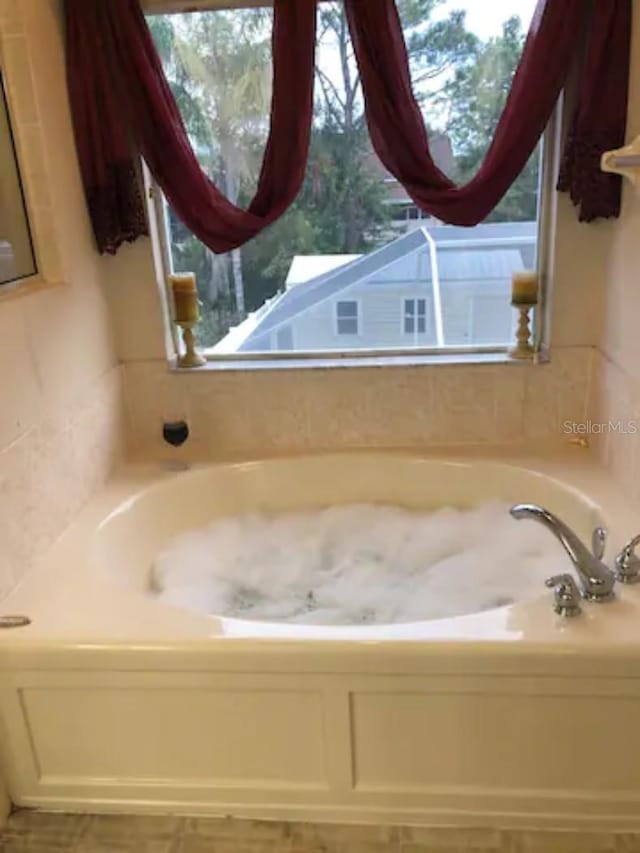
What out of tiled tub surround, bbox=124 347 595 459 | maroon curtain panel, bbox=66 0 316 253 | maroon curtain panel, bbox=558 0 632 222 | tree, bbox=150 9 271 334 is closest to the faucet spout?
tiled tub surround, bbox=124 347 595 459

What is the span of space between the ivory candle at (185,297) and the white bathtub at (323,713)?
1038mm

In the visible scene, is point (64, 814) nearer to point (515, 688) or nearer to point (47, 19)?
point (515, 688)

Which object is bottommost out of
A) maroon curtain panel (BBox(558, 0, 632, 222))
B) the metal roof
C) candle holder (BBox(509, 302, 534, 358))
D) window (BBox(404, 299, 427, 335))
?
candle holder (BBox(509, 302, 534, 358))

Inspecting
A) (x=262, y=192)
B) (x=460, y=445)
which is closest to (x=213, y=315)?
(x=262, y=192)

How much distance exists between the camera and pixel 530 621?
4.90 feet

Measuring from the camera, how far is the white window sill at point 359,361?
2374 millimetres

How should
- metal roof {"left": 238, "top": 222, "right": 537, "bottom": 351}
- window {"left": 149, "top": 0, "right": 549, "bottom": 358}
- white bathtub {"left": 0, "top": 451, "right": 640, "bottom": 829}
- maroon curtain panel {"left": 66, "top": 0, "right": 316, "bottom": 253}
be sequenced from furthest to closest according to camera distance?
metal roof {"left": 238, "top": 222, "right": 537, "bottom": 351}, window {"left": 149, "top": 0, "right": 549, "bottom": 358}, maroon curtain panel {"left": 66, "top": 0, "right": 316, "bottom": 253}, white bathtub {"left": 0, "top": 451, "right": 640, "bottom": 829}

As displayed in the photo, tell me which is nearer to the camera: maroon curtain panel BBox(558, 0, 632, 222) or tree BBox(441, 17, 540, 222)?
maroon curtain panel BBox(558, 0, 632, 222)

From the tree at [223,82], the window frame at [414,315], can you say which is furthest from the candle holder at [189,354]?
the window frame at [414,315]

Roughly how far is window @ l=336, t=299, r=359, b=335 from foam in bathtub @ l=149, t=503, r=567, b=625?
623mm

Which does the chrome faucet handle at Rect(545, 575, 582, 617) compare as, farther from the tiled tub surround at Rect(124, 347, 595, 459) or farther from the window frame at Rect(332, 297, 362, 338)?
the window frame at Rect(332, 297, 362, 338)

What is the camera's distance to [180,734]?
157cm

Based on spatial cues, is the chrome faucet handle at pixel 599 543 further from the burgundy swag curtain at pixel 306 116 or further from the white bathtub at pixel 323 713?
the burgundy swag curtain at pixel 306 116

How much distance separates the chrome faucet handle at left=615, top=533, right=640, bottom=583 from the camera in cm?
161
